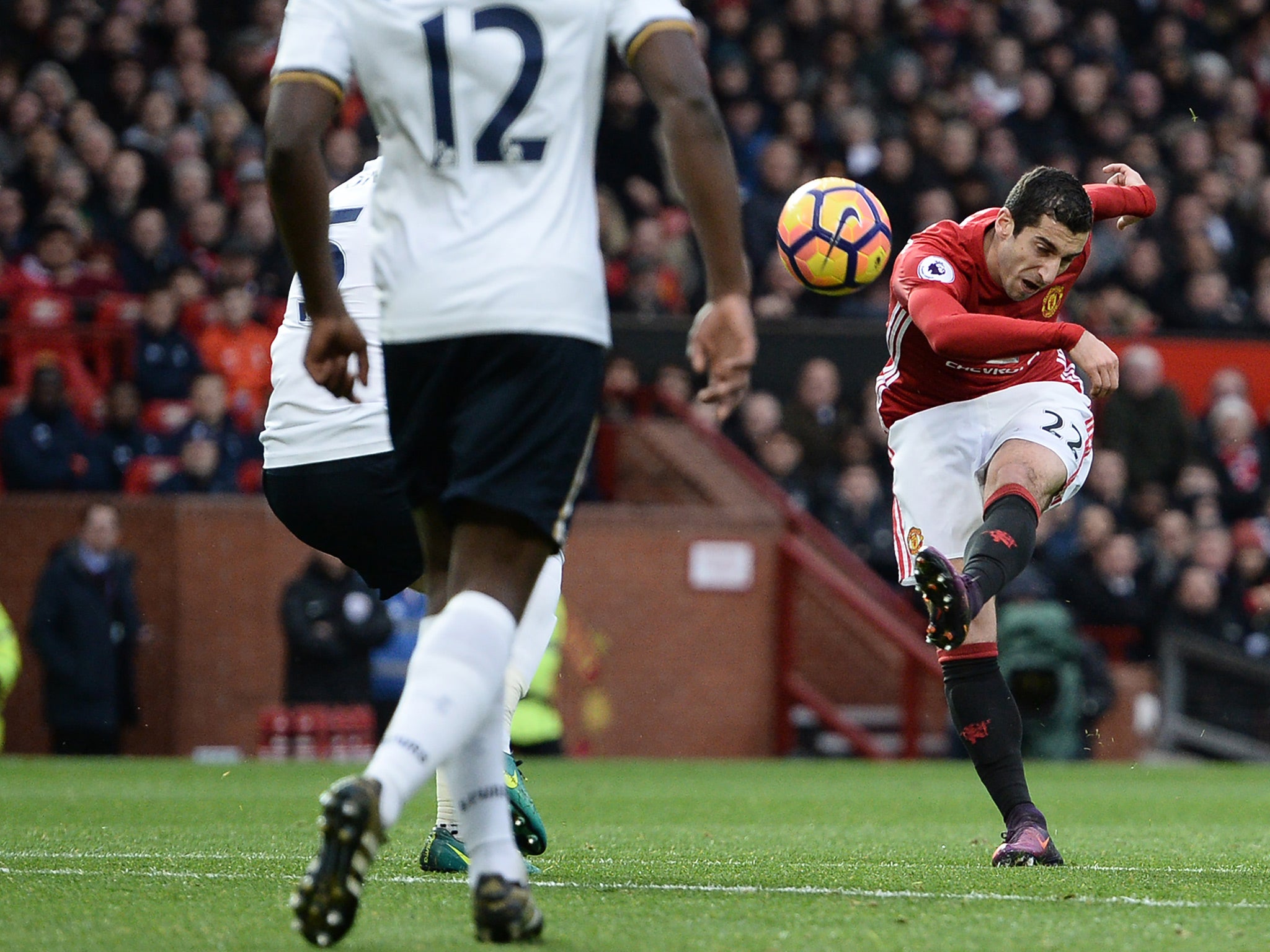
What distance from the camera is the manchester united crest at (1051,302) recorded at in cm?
607

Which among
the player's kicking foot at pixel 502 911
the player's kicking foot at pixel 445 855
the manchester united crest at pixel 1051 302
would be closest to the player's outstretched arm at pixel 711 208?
the player's kicking foot at pixel 502 911

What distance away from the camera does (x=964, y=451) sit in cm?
601

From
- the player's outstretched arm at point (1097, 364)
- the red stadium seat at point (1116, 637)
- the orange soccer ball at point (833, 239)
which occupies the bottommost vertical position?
the red stadium seat at point (1116, 637)

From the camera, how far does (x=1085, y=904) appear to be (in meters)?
4.49

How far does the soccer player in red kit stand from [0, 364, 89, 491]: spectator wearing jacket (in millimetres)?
8218

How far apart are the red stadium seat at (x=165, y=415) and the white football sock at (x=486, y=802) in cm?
985

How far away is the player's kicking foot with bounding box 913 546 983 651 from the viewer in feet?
17.0

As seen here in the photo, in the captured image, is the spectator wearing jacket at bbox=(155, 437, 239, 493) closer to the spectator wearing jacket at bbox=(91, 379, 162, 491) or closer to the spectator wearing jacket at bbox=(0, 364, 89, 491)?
the spectator wearing jacket at bbox=(91, 379, 162, 491)

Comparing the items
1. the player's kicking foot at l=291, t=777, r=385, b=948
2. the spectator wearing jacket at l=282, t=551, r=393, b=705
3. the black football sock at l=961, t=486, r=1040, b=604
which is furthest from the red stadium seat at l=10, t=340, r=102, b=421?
the player's kicking foot at l=291, t=777, r=385, b=948

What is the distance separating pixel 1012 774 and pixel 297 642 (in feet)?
26.0

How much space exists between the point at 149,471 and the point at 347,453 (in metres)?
8.40

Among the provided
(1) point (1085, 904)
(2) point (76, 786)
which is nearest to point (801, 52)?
(2) point (76, 786)

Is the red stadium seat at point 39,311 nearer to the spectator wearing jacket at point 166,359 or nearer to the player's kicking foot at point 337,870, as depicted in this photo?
the spectator wearing jacket at point 166,359

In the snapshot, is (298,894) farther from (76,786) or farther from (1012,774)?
(76,786)
